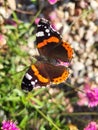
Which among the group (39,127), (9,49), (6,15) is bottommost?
(39,127)

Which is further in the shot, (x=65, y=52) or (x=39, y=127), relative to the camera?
(x=39, y=127)

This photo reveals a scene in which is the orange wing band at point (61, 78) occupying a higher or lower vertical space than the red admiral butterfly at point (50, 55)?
lower

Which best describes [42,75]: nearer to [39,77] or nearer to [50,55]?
[39,77]

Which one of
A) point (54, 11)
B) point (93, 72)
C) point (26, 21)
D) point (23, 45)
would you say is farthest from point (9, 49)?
point (93, 72)

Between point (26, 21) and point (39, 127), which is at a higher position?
point (26, 21)

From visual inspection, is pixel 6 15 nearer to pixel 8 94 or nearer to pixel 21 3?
pixel 21 3

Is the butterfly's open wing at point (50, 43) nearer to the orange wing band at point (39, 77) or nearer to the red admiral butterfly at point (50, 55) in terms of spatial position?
the red admiral butterfly at point (50, 55)

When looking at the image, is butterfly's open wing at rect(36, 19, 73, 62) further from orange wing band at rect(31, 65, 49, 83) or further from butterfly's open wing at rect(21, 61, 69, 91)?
orange wing band at rect(31, 65, 49, 83)

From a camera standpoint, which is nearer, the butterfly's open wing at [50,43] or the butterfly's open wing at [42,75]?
the butterfly's open wing at [42,75]

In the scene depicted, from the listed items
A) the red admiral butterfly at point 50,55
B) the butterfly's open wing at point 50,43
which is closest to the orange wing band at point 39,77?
the red admiral butterfly at point 50,55
